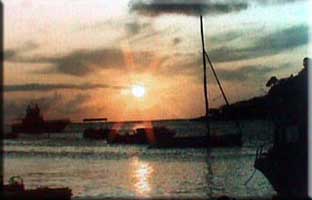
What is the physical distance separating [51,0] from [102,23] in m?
0.36

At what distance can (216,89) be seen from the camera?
452 centimetres

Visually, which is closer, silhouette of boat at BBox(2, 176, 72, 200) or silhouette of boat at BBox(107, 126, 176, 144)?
silhouette of boat at BBox(2, 176, 72, 200)

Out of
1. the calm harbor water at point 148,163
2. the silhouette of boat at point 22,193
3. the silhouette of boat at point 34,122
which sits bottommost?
the calm harbor water at point 148,163

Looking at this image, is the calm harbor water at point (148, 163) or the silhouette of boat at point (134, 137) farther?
the silhouette of boat at point (134, 137)

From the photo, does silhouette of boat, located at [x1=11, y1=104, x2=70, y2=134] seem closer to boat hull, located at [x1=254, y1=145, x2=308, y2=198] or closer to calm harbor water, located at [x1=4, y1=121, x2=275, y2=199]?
boat hull, located at [x1=254, y1=145, x2=308, y2=198]

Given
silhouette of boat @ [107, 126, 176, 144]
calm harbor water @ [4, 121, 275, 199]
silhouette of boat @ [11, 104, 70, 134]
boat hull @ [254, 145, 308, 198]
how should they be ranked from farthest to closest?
silhouette of boat @ [107, 126, 176, 144] < calm harbor water @ [4, 121, 275, 199] < boat hull @ [254, 145, 308, 198] < silhouette of boat @ [11, 104, 70, 134]

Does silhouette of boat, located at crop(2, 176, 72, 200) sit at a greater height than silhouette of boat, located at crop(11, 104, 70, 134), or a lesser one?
lesser

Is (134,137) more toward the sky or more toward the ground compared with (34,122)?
more toward the ground

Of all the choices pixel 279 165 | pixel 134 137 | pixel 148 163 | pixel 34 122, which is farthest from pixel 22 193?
pixel 134 137

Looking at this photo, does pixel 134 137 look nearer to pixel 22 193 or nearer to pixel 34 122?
pixel 34 122

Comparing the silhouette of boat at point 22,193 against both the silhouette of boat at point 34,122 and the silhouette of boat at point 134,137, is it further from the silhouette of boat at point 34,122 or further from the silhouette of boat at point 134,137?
the silhouette of boat at point 134,137

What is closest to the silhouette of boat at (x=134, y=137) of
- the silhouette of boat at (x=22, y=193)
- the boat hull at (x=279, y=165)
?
the boat hull at (x=279, y=165)

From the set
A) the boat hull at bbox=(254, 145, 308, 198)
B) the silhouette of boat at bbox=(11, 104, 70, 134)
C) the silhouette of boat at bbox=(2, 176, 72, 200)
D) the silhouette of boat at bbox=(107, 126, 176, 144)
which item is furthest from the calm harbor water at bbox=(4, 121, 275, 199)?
the silhouette of boat at bbox=(2, 176, 72, 200)

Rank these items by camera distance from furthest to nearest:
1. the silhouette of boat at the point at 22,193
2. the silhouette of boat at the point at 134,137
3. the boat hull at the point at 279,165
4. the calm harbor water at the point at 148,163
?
the silhouette of boat at the point at 134,137, the calm harbor water at the point at 148,163, the boat hull at the point at 279,165, the silhouette of boat at the point at 22,193
